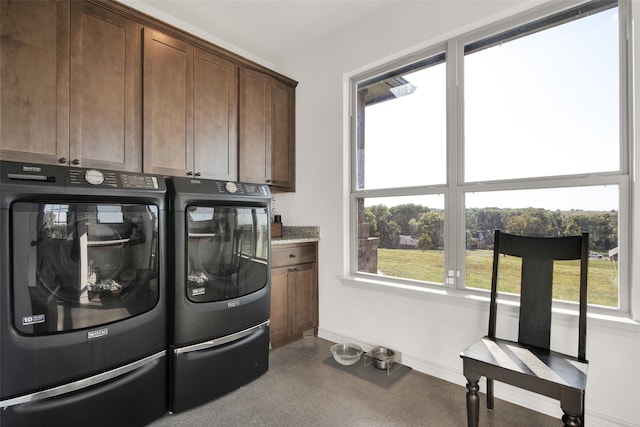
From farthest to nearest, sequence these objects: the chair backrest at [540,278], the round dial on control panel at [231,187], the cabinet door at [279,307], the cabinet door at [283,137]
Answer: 1. the cabinet door at [283,137]
2. the cabinet door at [279,307]
3. the round dial on control panel at [231,187]
4. the chair backrest at [540,278]

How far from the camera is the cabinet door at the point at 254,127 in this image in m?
2.77

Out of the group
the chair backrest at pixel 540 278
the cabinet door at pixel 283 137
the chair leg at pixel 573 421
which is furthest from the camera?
the cabinet door at pixel 283 137

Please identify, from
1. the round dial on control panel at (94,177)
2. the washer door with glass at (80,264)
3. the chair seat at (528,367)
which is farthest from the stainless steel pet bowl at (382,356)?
the round dial on control panel at (94,177)

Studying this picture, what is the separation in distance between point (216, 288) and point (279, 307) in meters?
0.84

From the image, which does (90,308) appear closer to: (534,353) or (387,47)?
(534,353)

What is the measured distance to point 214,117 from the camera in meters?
2.56

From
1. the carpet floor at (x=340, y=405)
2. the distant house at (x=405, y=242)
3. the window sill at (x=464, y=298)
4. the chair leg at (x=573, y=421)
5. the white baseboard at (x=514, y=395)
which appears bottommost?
the carpet floor at (x=340, y=405)

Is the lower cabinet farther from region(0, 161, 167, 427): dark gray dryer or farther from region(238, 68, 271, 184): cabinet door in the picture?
region(0, 161, 167, 427): dark gray dryer

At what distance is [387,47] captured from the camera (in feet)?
8.34

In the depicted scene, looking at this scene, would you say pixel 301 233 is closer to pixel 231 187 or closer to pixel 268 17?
pixel 231 187

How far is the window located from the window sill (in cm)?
6

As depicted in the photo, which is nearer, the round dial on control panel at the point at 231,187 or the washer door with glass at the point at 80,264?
the washer door with glass at the point at 80,264

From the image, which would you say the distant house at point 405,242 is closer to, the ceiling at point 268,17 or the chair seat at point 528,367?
the chair seat at point 528,367

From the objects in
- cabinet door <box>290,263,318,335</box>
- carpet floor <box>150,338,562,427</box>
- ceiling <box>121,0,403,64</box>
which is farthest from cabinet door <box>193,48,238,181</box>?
carpet floor <box>150,338,562,427</box>
